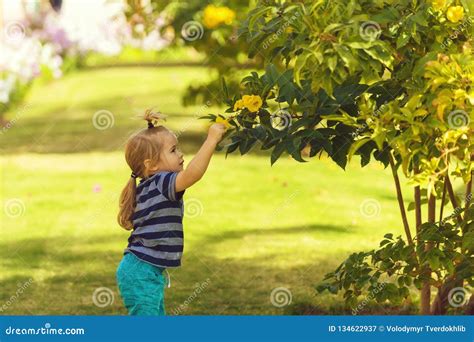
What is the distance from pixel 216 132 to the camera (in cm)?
452

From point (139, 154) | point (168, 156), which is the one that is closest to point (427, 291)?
point (168, 156)

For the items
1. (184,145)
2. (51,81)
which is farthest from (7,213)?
(51,81)

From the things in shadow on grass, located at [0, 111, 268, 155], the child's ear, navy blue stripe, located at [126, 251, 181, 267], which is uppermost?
the child's ear

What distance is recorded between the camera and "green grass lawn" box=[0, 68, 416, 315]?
21.2 ft

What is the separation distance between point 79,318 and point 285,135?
1.26 meters

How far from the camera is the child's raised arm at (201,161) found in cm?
443

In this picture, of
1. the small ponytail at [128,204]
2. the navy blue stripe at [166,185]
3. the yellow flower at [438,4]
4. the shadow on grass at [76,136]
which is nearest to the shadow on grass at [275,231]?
the shadow on grass at [76,136]

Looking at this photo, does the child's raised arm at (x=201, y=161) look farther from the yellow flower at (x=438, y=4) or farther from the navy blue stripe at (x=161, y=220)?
the yellow flower at (x=438, y=4)

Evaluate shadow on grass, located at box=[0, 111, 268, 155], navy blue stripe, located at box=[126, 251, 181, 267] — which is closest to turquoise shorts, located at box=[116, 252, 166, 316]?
navy blue stripe, located at box=[126, 251, 181, 267]

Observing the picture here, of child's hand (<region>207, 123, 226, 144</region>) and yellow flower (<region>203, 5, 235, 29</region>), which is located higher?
child's hand (<region>207, 123, 226, 144</region>)

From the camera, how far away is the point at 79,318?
4.92 metres

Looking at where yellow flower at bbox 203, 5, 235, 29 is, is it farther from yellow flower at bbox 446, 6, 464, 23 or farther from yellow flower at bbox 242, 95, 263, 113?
yellow flower at bbox 446, 6, 464, 23

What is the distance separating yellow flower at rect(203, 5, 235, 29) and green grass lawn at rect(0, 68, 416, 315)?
56.1 inches

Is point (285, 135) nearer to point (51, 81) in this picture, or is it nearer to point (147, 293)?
point (147, 293)
